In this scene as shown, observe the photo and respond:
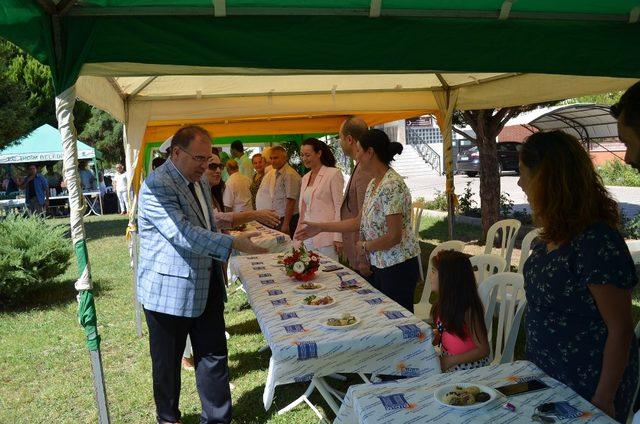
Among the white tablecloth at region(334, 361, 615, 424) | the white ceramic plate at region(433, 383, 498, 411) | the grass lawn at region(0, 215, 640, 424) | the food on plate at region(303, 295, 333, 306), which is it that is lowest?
the grass lawn at region(0, 215, 640, 424)

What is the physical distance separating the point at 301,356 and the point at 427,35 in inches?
60.7

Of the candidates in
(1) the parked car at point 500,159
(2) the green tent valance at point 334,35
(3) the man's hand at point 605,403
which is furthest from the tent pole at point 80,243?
(1) the parked car at point 500,159

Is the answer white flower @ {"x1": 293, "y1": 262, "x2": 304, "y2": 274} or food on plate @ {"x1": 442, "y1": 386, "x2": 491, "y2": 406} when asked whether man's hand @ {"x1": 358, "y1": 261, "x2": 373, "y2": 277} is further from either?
food on plate @ {"x1": 442, "y1": 386, "x2": 491, "y2": 406}

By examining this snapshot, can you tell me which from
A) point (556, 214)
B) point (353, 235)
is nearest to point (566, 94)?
point (353, 235)

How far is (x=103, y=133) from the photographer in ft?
110

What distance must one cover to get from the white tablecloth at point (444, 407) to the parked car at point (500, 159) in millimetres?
22287

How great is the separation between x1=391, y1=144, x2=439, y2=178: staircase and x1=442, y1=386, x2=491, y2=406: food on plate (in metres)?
28.5

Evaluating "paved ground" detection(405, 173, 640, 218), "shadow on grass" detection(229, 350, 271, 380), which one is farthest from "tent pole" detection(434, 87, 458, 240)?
"paved ground" detection(405, 173, 640, 218)

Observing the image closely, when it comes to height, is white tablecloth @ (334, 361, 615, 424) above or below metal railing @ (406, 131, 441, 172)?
below

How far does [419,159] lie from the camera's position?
33.7m

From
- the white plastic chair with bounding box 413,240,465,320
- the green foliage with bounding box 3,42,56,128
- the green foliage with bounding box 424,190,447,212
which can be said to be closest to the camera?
the white plastic chair with bounding box 413,240,465,320

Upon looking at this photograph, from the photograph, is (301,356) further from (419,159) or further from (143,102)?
(419,159)

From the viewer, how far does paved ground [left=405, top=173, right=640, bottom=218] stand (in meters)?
14.6

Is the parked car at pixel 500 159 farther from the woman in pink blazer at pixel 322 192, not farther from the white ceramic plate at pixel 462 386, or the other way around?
the white ceramic plate at pixel 462 386
